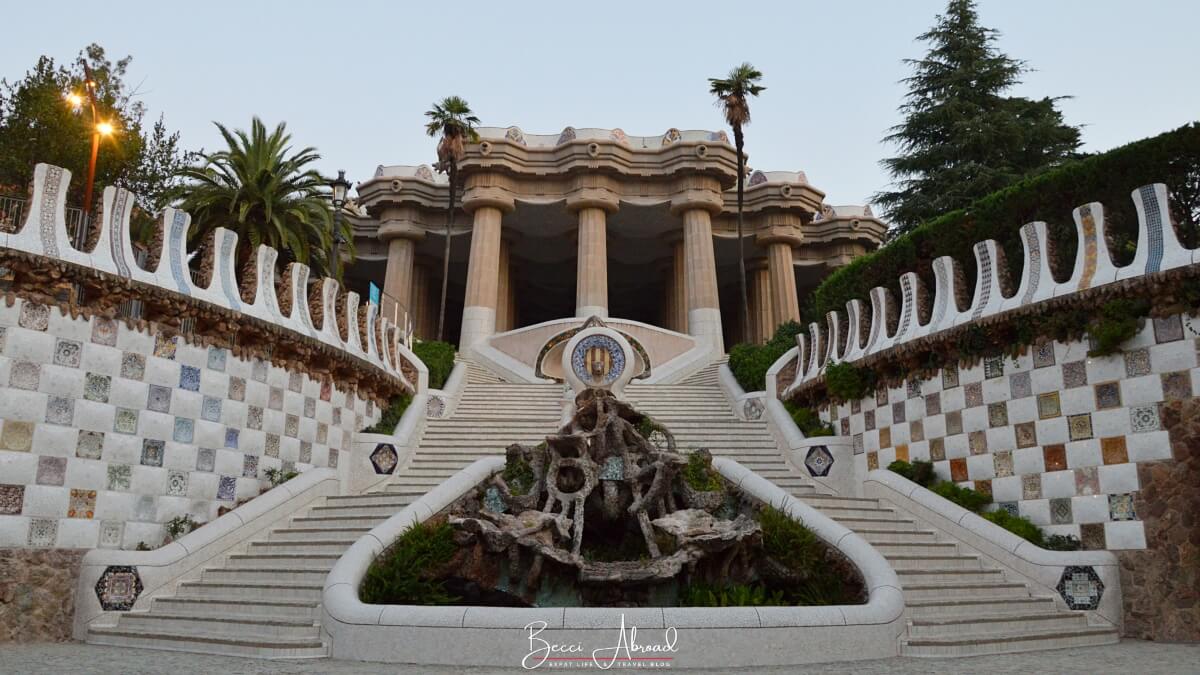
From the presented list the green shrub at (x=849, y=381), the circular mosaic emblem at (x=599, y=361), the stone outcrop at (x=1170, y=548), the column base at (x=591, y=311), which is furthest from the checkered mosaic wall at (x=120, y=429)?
the column base at (x=591, y=311)

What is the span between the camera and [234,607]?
10.9 meters

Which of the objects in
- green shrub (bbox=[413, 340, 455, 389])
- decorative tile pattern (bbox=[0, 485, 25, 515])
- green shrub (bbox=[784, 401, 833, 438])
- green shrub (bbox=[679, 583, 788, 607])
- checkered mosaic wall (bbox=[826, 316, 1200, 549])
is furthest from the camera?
green shrub (bbox=[413, 340, 455, 389])

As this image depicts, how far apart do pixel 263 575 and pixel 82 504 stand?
254 cm

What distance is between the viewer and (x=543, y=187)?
38219 mm

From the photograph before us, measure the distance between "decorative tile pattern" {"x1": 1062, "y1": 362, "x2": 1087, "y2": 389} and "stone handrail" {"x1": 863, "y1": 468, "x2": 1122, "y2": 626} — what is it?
2332 millimetres

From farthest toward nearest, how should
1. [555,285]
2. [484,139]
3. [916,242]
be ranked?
[555,285], [484,139], [916,242]

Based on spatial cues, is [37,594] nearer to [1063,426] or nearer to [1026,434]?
[1026,434]

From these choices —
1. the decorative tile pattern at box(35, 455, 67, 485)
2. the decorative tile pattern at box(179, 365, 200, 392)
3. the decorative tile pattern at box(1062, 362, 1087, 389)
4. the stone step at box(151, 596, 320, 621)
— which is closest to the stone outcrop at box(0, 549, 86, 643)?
the decorative tile pattern at box(35, 455, 67, 485)

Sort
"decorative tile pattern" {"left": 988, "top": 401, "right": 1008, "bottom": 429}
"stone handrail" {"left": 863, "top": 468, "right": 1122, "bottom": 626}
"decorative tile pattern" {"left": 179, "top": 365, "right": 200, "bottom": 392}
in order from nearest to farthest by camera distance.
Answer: "stone handrail" {"left": 863, "top": 468, "right": 1122, "bottom": 626} < "decorative tile pattern" {"left": 179, "top": 365, "right": 200, "bottom": 392} < "decorative tile pattern" {"left": 988, "top": 401, "right": 1008, "bottom": 429}

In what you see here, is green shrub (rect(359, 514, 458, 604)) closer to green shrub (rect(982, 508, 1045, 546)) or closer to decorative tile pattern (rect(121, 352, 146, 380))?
decorative tile pattern (rect(121, 352, 146, 380))

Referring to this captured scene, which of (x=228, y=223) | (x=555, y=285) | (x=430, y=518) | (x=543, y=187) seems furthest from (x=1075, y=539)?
(x=555, y=285)

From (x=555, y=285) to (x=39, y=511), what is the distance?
39.0 meters

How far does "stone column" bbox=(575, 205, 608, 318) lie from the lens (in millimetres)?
36344

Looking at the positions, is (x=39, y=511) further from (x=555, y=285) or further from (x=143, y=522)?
(x=555, y=285)
